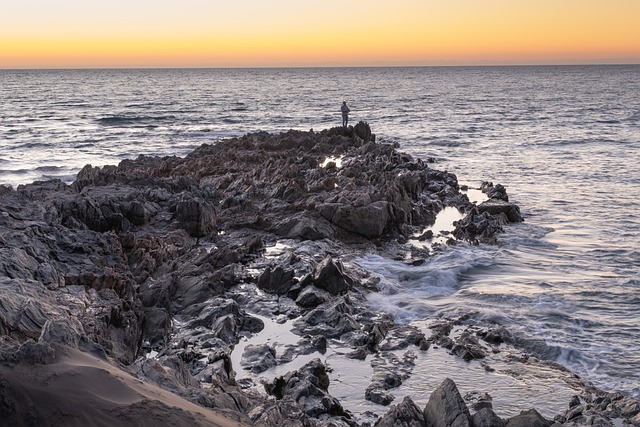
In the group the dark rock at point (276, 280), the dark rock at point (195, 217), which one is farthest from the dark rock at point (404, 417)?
the dark rock at point (195, 217)

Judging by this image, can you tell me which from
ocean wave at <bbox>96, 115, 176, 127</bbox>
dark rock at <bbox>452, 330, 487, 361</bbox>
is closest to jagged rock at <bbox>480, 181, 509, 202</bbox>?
dark rock at <bbox>452, 330, 487, 361</bbox>

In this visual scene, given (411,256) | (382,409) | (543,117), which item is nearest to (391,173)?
(411,256)

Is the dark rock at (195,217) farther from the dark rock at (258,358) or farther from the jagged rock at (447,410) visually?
the jagged rock at (447,410)

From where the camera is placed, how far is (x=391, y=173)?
23547 millimetres

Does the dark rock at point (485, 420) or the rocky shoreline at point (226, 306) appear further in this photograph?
the dark rock at point (485, 420)

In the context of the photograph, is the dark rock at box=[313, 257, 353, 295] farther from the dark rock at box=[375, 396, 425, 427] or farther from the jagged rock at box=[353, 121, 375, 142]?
the jagged rock at box=[353, 121, 375, 142]

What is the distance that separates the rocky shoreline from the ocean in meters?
0.83

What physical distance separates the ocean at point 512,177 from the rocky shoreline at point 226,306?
83 centimetres

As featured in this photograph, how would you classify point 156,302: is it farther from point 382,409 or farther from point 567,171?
point 567,171

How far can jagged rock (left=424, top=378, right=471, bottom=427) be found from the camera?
6680 millimetres

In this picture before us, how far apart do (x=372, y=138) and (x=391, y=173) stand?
11552 millimetres

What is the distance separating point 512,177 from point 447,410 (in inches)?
862

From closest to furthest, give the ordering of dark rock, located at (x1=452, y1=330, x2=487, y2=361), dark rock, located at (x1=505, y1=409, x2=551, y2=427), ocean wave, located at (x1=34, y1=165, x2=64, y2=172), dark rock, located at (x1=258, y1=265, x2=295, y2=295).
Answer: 1. dark rock, located at (x1=505, y1=409, x2=551, y2=427)
2. dark rock, located at (x1=452, y1=330, x2=487, y2=361)
3. dark rock, located at (x1=258, y1=265, x2=295, y2=295)
4. ocean wave, located at (x1=34, y1=165, x2=64, y2=172)

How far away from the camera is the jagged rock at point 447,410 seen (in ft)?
21.9
